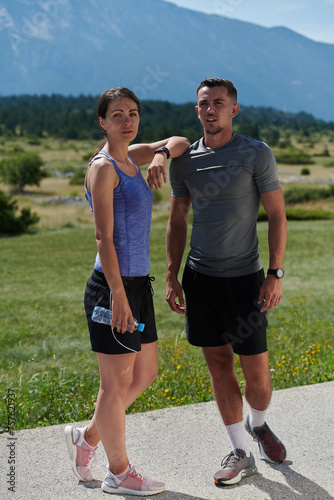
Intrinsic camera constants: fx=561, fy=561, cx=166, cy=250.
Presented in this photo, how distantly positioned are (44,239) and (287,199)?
50.7ft

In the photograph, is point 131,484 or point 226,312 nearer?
Answer: point 131,484

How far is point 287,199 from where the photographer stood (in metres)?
33.0

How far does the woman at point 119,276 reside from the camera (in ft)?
8.60

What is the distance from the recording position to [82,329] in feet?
33.8

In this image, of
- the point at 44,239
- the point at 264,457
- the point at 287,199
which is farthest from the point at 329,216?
the point at 264,457

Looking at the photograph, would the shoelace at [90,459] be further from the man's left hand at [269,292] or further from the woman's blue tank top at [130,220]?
the man's left hand at [269,292]

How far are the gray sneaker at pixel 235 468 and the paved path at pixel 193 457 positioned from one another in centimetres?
4

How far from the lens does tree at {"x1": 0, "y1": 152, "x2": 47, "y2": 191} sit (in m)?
46.3

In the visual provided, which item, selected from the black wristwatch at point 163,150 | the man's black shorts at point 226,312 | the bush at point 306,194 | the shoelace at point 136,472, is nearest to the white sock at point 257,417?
the man's black shorts at point 226,312

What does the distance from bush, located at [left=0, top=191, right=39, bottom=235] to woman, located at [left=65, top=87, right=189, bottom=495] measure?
24561mm

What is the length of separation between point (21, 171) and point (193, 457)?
1802 inches

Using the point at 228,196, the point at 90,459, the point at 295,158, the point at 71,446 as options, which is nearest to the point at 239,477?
the point at 90,459

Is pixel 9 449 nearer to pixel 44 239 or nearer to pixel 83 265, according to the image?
pixel 83 265

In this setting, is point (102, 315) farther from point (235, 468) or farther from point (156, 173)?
point (235, 468)
